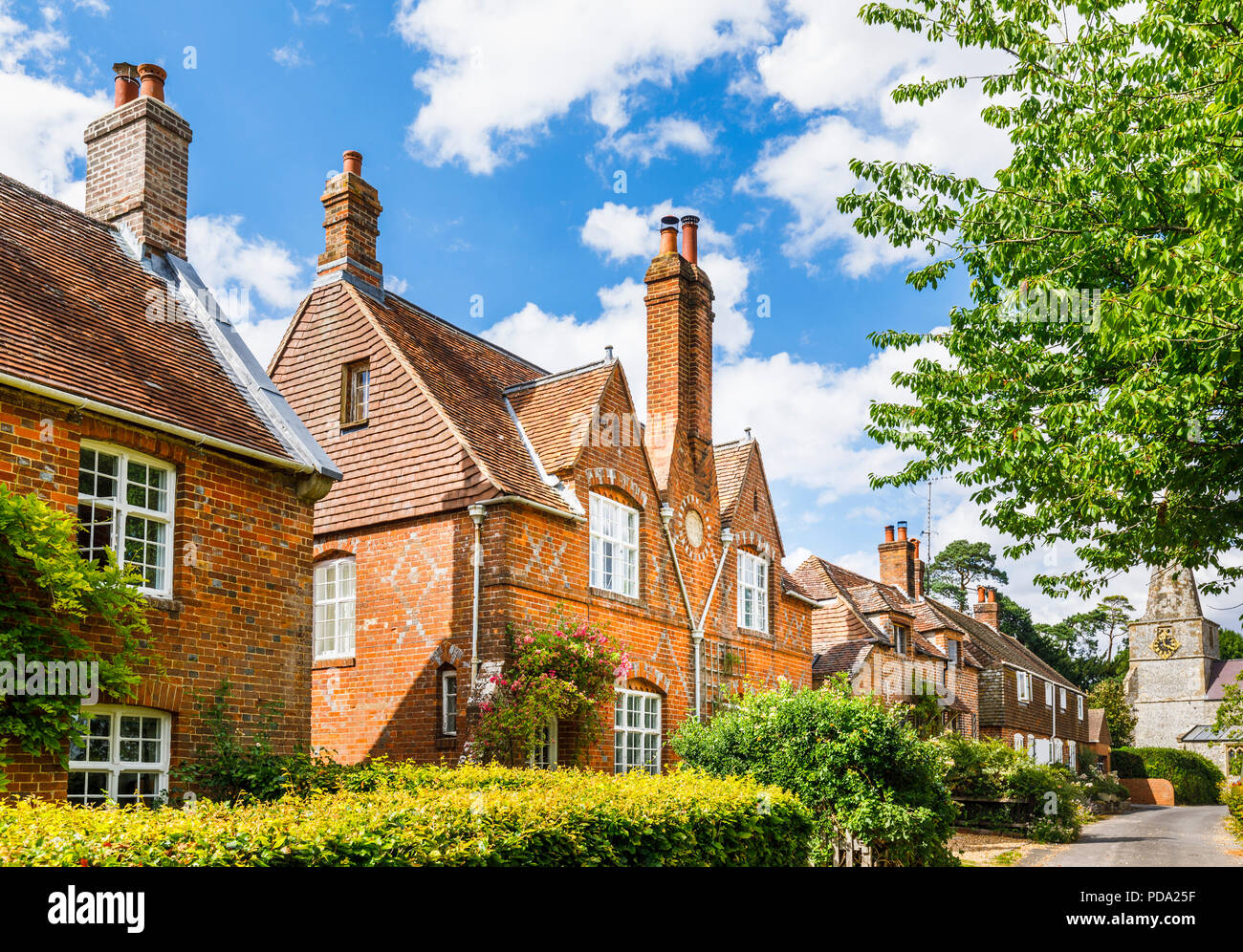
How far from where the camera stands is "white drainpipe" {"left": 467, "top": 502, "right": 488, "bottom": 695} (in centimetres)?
1655

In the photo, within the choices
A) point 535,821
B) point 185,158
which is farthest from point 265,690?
point 185,158

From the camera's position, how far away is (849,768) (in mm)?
14719

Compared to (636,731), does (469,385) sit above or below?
above

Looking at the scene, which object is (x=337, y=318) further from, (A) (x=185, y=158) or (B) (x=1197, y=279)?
(B) (x=1197, y=279)

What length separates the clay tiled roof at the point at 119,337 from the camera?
12156mm

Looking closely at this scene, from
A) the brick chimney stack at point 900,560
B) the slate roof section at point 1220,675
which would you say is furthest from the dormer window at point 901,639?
the slate roof section at point 1220,675

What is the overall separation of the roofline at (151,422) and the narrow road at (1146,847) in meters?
15.2

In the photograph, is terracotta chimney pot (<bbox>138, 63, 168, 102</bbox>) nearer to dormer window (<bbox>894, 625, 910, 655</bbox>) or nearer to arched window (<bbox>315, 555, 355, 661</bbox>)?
arched window (<bbox>315, 555, 355, 661</bbox>)

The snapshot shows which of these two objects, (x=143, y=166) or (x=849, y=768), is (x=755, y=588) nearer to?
(x=849, y=768)

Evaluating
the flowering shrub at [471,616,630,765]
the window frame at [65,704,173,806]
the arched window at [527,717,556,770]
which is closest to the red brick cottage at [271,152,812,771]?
the arched window at [527,717,556,770]

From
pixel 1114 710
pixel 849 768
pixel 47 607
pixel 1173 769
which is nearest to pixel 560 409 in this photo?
pixel 849 768

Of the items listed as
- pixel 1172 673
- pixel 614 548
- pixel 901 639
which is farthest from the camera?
pixel 1172 673

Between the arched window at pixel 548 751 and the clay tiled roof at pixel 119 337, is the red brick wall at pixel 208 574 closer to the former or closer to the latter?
the clay tiled roof at pixel 119 337

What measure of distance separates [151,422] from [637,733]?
11.0m
